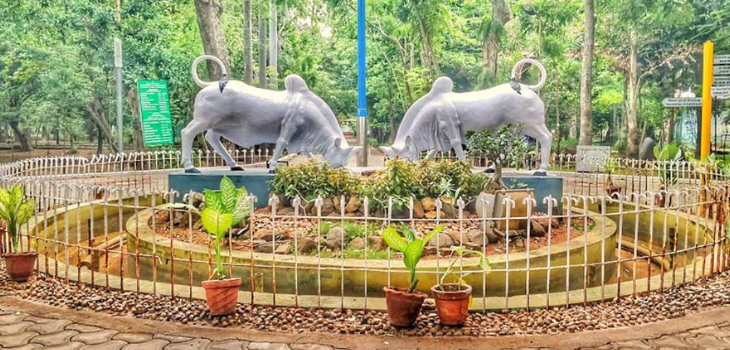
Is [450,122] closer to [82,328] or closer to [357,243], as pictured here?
[357,243]

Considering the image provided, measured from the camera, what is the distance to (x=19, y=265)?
503 cm

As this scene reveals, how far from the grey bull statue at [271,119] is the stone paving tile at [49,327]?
4.39 metres

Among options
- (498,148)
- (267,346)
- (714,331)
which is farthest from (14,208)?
(714,331)

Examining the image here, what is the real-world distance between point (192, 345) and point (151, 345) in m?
0.27

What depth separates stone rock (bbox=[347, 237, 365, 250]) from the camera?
232 inches

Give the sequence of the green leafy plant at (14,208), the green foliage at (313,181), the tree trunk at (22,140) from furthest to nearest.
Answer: the tree trunk at (22,140), the green foliage at (313,181), the green leafy plant at (14,208)

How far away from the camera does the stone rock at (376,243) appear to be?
19.2 feet

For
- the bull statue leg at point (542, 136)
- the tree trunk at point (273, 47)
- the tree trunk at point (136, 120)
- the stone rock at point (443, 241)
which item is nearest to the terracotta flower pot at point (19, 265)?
the stone rock at point (443, 241)

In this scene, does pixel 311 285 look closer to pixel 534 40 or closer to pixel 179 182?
pixel 179 182

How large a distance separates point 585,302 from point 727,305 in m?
1.14

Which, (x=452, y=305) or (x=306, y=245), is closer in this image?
(x=452, y=305)

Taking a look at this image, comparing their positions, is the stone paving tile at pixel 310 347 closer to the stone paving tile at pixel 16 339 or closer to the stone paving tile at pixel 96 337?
the stone paving tile at pixel 96 337

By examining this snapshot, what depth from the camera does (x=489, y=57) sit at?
674 inches

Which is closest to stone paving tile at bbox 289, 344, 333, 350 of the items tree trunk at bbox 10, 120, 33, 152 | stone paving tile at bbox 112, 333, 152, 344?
stone paving tile at bbox 112, 333, 152, 344
